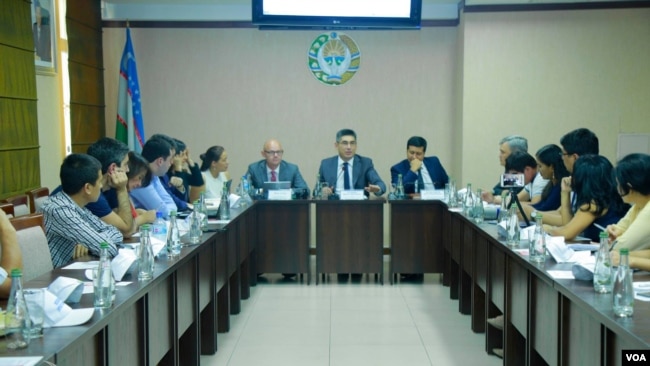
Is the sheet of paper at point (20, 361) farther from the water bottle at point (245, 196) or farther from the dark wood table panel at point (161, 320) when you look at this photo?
the water bottle at point (245, 196)

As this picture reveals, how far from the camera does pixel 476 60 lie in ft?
27.7

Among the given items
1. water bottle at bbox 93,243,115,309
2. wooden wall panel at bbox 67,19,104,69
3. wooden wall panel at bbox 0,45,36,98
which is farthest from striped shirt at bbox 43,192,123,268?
wooden wall panel at bbox 67,19,104,69

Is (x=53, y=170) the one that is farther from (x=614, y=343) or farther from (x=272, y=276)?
(x=614, y=343)

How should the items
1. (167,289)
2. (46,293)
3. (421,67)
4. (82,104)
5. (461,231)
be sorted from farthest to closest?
(421,67)
(82,104)
(461,231)
(167,289)
(46,293)

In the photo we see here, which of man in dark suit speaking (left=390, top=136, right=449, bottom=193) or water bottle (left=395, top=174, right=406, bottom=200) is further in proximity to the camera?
man in dark suit speaking (left=390, top=136, right=449, bottom=193)

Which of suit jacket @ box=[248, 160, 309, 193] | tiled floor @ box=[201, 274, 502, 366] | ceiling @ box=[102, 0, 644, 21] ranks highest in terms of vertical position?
ceiling @ box=[102, 0, 644, 21]

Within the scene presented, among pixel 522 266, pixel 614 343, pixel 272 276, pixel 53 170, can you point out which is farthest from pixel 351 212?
pixel 614 343

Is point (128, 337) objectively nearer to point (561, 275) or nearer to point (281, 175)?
point (561, 275)

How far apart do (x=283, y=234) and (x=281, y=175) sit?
716 mm

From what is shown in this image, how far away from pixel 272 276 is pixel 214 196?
982 millimetres

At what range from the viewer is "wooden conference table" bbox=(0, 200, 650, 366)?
8.54 feet

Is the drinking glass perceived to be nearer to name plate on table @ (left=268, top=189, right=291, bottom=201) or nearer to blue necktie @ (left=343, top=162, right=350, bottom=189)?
name plate on table @ (left=268, top=189, right=291, bottom=201)

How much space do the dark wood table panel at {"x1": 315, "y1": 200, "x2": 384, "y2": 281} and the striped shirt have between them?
3.23 m

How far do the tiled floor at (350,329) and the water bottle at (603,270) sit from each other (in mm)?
1825
